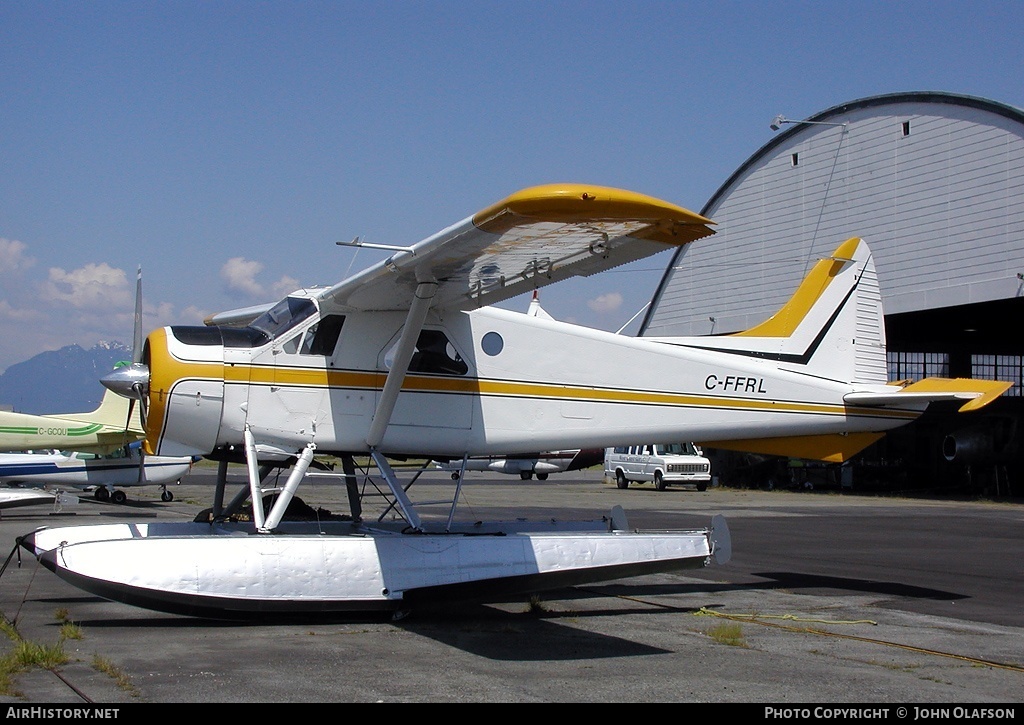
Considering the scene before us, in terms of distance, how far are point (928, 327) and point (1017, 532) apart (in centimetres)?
1836

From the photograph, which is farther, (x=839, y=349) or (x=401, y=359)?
(x=839, y=349)

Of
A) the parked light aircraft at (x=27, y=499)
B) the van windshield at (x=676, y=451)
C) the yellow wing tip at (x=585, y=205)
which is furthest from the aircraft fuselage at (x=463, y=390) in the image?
the van windshield at (x=676, y=451)

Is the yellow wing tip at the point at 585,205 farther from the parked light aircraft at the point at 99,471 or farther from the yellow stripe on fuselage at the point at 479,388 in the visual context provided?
the parked light aircraft at the point at 99,471

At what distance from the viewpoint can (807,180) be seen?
34.4m

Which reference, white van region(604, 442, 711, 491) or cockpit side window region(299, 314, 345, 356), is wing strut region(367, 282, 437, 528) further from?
white van region(604, 442, 711, 491)

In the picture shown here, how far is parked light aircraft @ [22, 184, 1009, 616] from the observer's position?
802cm

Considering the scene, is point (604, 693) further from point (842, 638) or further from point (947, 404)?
point (947, 404)

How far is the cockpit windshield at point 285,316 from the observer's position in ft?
31.8

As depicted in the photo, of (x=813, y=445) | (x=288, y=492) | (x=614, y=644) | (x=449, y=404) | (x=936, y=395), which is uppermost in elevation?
(x=936, y=395)

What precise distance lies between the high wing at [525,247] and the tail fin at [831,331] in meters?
3.51

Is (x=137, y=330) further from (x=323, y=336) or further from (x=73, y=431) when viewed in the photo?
(x=73, y=431)

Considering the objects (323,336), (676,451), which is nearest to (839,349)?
(323,336)

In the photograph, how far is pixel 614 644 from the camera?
7.81 meters

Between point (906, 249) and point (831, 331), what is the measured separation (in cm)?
2059
